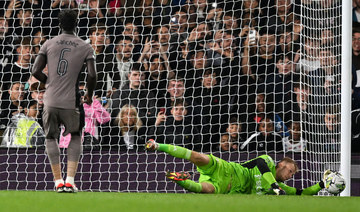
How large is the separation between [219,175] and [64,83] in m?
2.08

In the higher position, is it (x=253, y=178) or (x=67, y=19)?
(x=67, y=19)

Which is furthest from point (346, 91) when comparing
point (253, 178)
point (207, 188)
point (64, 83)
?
point (64, 83)

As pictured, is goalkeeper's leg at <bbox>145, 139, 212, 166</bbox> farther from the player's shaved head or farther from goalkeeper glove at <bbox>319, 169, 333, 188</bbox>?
the player's shaved head

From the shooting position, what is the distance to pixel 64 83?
5070 mm

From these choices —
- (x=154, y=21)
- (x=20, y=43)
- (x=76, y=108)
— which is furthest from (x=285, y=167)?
(x=20, y=43)

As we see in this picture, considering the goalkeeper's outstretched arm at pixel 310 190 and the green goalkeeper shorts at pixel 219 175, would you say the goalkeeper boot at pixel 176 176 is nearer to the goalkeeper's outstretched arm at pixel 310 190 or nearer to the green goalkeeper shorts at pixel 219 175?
the green goalkeeper shorts at pixel 219 175

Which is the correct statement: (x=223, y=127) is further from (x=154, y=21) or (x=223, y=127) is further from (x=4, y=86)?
(x=4, y=86)

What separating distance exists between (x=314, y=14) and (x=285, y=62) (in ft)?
2.33

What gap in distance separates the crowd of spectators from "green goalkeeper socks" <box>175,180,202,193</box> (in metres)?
1.57

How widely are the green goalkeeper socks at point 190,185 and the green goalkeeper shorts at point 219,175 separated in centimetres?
21

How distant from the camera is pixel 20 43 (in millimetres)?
8695

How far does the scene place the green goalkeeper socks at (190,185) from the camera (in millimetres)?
6075

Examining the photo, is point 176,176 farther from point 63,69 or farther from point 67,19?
point 67,19

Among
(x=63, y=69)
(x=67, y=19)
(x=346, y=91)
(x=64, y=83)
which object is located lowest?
(x=64, y=83)
